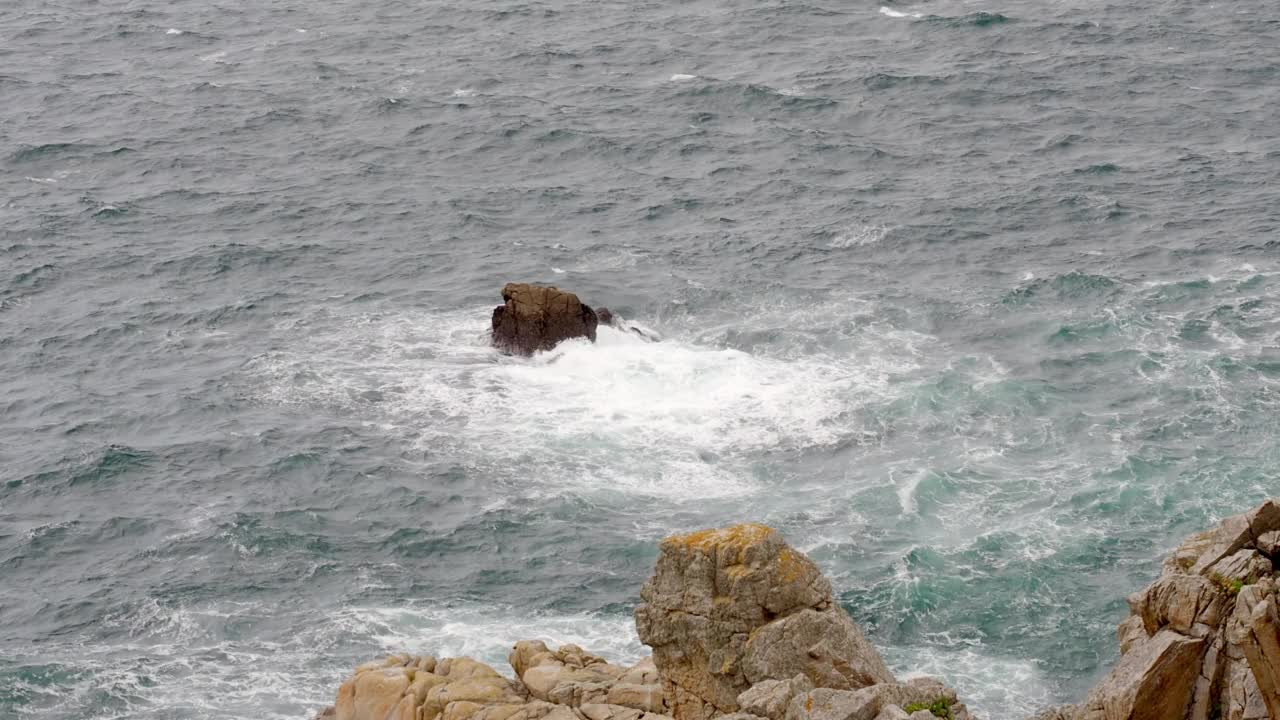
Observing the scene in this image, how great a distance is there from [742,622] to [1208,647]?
41.0 feet

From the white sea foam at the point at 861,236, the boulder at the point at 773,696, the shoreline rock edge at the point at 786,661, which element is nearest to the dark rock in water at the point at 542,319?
the white sea foam at the point at 861,236

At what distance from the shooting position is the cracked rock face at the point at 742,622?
1754 inches

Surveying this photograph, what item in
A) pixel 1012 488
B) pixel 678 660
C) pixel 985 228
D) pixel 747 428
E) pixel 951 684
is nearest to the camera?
pixel 678 660

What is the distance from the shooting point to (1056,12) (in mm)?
138125

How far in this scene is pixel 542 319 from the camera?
88.9 meters

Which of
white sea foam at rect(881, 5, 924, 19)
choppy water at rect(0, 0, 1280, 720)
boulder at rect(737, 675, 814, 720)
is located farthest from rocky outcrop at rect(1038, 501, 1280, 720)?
white sea foam at rect(881, 5, 924, 19)

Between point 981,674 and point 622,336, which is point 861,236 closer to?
point 622,336

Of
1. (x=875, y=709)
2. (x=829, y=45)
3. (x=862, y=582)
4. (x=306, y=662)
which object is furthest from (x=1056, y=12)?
(x=875, y=709)

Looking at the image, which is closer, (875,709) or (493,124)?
(875,709)

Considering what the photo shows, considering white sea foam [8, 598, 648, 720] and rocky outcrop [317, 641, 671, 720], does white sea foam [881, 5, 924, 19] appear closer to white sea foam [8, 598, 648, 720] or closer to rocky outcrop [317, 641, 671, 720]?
white sea foam [8, 598, 648, 720]

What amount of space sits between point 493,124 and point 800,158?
82.0 feet

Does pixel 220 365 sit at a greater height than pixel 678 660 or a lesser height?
lesser

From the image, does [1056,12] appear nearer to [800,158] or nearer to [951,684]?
[800,158]

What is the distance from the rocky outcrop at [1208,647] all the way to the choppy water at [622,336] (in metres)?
17.5
